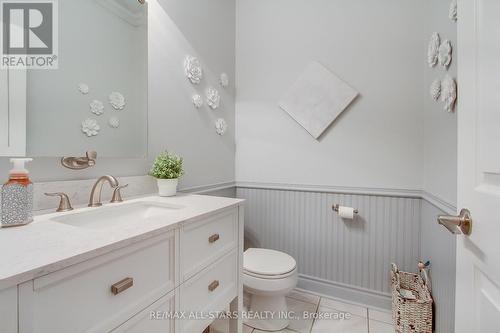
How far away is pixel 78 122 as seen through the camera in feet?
3.60

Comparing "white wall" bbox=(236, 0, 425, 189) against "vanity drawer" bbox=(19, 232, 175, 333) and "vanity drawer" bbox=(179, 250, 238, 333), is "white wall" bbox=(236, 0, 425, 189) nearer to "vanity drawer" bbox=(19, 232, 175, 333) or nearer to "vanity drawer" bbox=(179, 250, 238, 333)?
"vanity drawer" bbox=(179, 250, 238, 333)

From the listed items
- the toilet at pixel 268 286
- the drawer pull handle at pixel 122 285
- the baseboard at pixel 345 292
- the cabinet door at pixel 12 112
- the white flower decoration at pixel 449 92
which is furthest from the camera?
the baseboard at pixel 345 292

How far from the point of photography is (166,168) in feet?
4.42

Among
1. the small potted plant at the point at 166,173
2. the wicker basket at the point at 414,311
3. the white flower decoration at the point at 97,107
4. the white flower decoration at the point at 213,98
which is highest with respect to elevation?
the white flower decoration at the point at 213,98

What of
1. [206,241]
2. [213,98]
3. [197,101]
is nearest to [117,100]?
[197,101]

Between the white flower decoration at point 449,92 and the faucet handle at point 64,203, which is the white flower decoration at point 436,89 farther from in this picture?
the faucet handle at point 64,203

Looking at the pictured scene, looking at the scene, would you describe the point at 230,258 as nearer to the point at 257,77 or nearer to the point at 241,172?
the point at 241,172

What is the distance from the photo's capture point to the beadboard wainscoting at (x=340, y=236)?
1.72 metres

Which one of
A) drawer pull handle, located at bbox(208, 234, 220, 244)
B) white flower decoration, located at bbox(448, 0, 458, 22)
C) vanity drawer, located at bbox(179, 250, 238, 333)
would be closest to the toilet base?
vanity drawer, located at bbox(179, 250, 238, 333)

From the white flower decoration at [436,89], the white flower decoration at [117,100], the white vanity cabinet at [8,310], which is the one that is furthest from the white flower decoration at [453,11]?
the white vanity cabinet at [8,310]

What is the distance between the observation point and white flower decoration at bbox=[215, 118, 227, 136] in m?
1.97

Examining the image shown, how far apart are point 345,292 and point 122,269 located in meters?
1.78

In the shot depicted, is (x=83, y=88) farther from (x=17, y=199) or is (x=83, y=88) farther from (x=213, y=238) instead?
(x=213, y=238)

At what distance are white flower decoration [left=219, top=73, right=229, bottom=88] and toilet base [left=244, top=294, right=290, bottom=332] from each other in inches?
66.3
